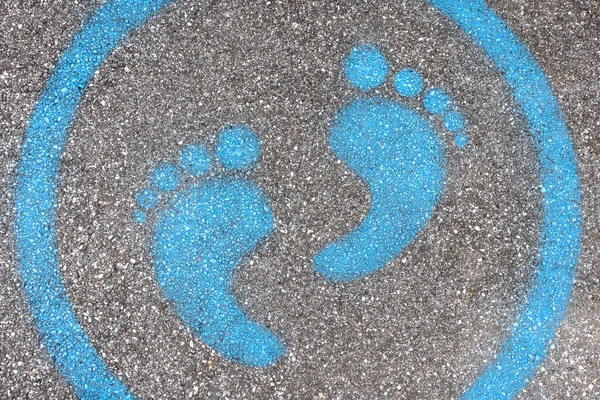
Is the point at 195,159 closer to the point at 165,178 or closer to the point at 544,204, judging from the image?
the point at 165,178

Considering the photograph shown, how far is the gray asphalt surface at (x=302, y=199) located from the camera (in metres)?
2.37

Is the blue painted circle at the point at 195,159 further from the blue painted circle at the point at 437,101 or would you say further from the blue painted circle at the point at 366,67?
the blue painted circle at the point at 437,101

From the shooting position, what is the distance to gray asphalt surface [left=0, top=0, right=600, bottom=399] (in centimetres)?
237

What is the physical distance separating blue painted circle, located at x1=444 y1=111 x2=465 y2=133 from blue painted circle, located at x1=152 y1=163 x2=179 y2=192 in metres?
1.26

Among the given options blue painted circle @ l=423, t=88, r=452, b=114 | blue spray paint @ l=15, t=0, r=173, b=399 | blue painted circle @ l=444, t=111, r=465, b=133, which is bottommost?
blue spray paint @ l=15, t=0, r=173, b=399

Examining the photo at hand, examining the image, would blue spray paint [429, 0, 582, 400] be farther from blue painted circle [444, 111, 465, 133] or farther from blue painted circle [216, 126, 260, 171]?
blue painted circle [216, 126, 260, 171]

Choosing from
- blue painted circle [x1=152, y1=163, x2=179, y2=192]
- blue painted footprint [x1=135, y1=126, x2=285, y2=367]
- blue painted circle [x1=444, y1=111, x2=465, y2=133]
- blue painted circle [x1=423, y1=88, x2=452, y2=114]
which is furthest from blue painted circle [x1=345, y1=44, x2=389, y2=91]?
blue painted circle [x1=152, y1=163, x2=179, y2=192]

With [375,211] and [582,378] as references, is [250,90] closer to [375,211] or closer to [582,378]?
[375,211]

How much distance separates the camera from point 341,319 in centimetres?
239

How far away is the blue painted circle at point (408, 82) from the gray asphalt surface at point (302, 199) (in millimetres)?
43

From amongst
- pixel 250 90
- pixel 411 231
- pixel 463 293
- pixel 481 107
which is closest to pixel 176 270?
pixel 250 90

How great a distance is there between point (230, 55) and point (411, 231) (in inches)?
45.6

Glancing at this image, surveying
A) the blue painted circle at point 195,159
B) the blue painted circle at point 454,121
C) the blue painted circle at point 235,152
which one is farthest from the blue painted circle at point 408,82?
the blue painted circle at point 195,159

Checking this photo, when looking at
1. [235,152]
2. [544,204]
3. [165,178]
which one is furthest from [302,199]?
[544,204]
